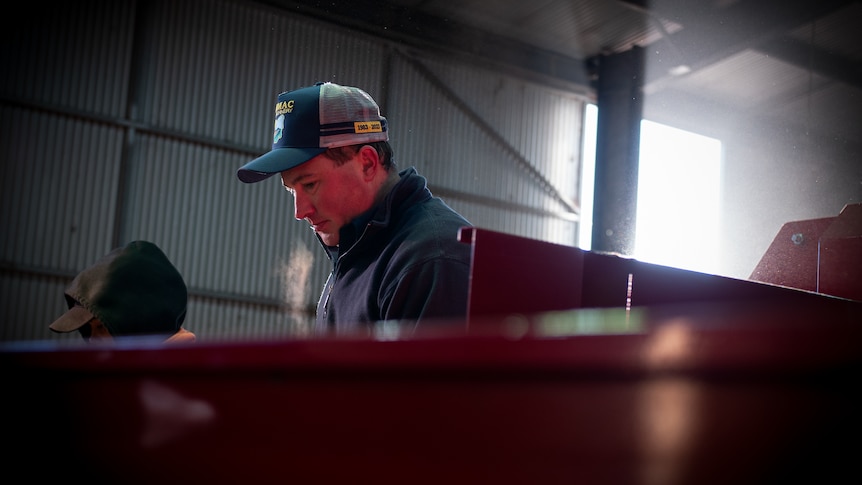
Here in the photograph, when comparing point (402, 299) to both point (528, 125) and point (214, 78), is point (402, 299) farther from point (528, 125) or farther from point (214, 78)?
point (528, 125)

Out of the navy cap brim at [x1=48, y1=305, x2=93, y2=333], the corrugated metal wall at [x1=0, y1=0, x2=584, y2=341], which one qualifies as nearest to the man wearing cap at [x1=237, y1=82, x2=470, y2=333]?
the navy cap brim at [x1=48, y1=305, x2=93, y2=333]

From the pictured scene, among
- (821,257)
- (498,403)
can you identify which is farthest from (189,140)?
(498,403)

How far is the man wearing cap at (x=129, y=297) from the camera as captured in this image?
1.98 meters

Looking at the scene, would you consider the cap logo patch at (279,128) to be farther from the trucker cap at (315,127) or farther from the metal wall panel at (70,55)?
the metal wall panel at (70,55)

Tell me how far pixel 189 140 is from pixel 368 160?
21.3 ft

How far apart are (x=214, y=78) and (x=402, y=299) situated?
279 inches

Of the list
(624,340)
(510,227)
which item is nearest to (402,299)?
(624,340)

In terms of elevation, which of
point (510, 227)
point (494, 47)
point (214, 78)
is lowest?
point (510, 227)

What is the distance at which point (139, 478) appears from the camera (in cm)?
85

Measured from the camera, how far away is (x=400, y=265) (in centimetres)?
167

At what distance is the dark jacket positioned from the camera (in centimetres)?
160

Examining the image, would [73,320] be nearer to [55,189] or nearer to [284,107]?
[284,107]

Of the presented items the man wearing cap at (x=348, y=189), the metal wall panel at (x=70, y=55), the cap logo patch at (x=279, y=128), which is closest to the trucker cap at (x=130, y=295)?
the man wearing cap at (x=348, y=189)

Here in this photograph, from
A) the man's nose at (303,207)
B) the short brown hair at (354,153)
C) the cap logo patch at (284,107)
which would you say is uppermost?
the cap logo patch at (284,107)
